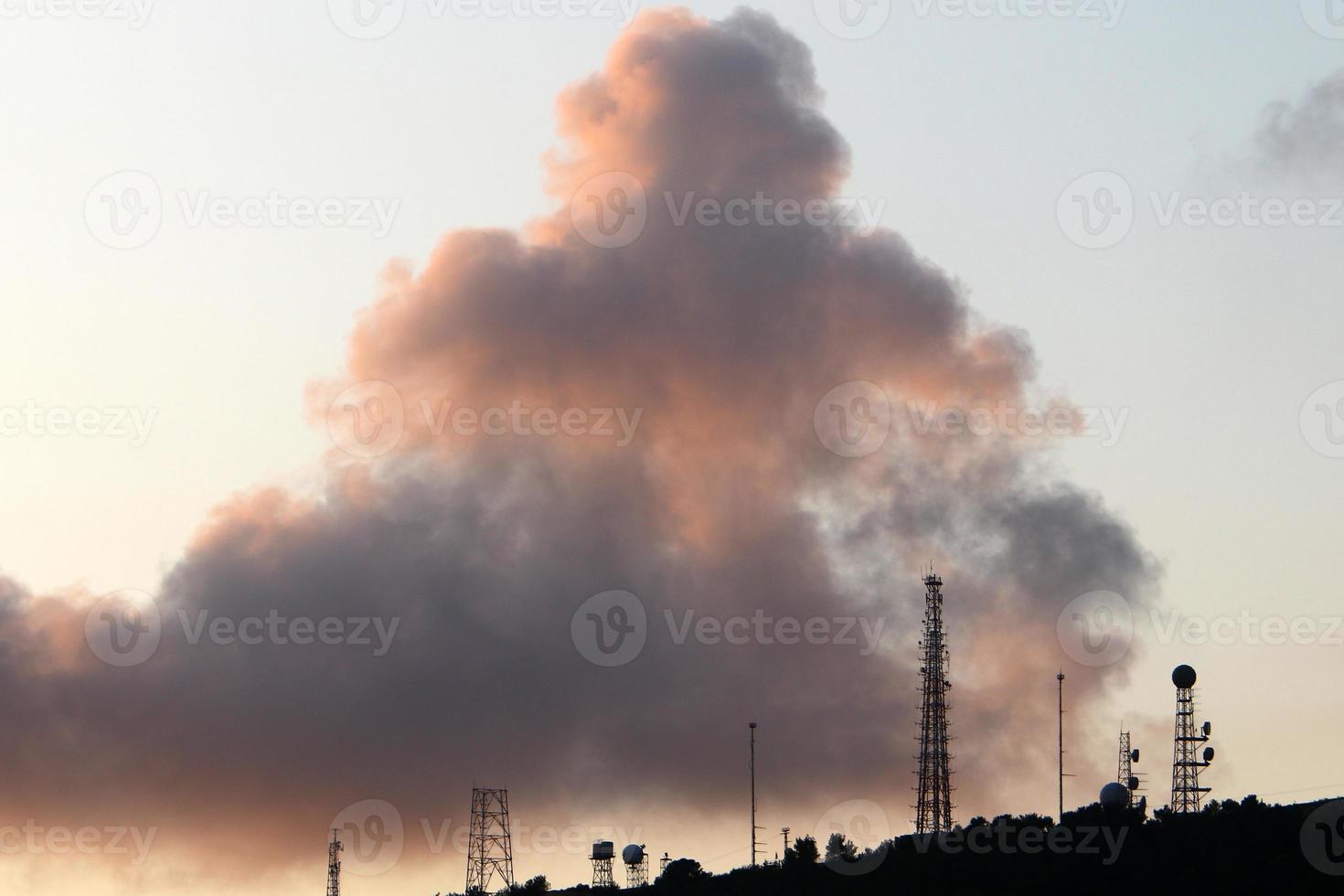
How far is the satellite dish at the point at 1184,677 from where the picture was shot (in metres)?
126

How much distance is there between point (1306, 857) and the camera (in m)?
104

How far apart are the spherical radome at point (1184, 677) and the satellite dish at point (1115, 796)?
7.55 meters

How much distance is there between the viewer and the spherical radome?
126m

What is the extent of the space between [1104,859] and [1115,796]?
557 inches

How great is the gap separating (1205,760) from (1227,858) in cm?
1883

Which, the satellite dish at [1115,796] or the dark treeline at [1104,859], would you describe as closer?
the dark treeline at [1104,859]

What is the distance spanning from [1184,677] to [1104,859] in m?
16.1

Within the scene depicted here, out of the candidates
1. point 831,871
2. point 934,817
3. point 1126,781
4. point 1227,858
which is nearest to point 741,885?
point 831,871

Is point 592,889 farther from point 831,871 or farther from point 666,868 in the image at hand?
point 831,871

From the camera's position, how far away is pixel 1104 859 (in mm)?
113938

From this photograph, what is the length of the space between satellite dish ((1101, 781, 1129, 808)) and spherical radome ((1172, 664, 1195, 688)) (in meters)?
7.55

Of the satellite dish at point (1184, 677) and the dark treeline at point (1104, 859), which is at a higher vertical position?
the satellite dish at point (1184, 677)

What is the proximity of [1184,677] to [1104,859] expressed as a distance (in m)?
16.1

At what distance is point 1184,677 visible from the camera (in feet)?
412
